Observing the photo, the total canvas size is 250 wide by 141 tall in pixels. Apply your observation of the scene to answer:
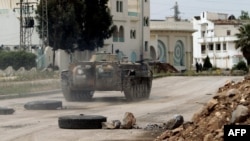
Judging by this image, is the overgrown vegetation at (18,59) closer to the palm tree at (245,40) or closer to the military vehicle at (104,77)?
the military vehicle at (104,77)

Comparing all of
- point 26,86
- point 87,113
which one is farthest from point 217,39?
point 87,113

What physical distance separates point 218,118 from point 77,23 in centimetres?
4766

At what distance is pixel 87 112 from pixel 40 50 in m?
40.9

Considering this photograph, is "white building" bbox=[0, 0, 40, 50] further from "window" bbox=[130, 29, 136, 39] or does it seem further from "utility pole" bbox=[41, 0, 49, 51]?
"window" bbox=[130, 29, 136, 39]

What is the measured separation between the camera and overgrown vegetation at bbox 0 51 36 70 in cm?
5409

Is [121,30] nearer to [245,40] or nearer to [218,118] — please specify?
[245,40]

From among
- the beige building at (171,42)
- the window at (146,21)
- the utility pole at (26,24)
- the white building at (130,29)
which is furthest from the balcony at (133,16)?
the utility pole at (26,24)

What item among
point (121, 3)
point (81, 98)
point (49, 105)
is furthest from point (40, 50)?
point (49, 105)

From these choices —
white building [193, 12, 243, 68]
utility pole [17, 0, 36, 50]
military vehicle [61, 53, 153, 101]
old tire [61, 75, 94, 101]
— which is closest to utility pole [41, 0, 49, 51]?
utility pole [17, 0, 36, 50]

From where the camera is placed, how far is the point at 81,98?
26938mm

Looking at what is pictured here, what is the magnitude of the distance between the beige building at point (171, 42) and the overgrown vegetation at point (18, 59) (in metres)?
26.7

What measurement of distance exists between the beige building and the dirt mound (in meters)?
66.7

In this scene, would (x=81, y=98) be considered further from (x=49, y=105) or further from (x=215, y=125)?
(x=215, y=125)

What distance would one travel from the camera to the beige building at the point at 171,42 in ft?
265
